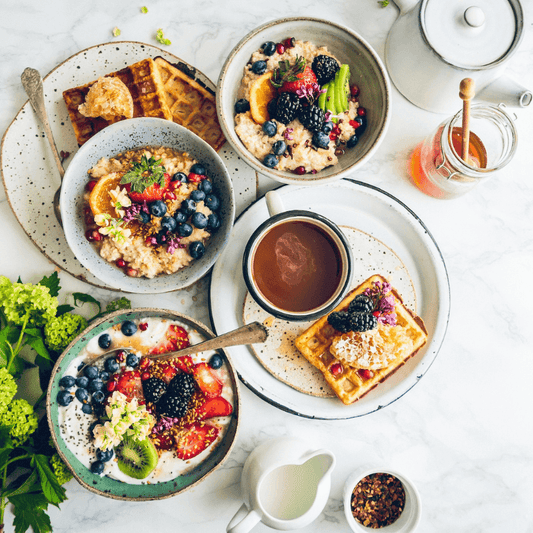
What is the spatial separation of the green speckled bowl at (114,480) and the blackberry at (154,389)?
29cm

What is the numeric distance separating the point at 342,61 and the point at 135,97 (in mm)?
995

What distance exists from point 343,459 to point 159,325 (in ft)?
3.99

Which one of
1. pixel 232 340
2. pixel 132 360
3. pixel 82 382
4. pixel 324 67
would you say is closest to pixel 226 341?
pixel 232 340

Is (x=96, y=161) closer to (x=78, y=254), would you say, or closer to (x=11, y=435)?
(x=78, y=254)

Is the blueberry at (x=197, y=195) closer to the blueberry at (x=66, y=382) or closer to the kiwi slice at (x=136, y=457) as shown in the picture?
the blueberry at (x=66, y=382)

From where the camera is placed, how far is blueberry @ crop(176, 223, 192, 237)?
2.05m

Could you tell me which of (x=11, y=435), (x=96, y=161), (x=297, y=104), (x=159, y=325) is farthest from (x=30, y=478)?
(x=297, y=104)

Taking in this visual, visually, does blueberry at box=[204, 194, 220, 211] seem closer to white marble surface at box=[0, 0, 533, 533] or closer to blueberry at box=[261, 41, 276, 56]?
white marble surface at box=[0, 0, 533, 533]

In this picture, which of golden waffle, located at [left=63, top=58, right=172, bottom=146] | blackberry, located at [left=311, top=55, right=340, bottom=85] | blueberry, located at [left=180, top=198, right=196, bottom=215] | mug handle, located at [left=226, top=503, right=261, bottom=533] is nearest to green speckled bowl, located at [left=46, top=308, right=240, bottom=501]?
mug handle, located at [left=226, top=503, right=261, bottom=533]

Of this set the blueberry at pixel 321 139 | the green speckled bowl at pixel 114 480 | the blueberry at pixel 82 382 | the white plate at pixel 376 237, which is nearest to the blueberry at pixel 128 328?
the green speckled bowl at pixel 114 480

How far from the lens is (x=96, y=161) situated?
6.91 feet

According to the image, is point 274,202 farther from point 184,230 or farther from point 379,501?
point 379,501

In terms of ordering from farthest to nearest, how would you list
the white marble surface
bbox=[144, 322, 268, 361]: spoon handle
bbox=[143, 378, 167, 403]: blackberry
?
1. the white marble surface
2. bbox=[143, 378, 167, 403]: blackberry
3. bbox=[144, 322, 268, 361]: spoon handle

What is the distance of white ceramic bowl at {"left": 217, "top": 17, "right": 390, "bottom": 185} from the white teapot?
0.26 metres
